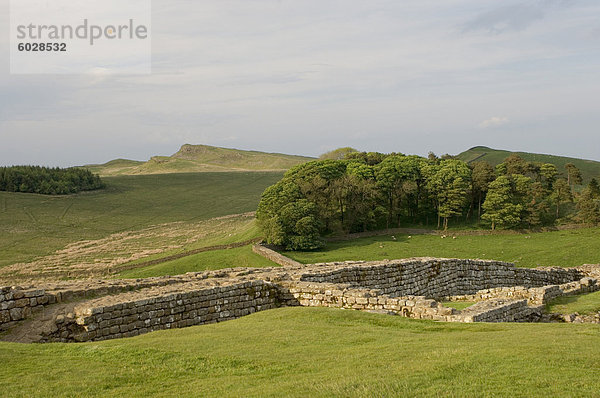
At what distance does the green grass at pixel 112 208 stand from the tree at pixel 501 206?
5178 centimetres

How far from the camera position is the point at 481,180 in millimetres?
66562

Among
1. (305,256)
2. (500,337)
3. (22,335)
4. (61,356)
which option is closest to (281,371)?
(61,356)

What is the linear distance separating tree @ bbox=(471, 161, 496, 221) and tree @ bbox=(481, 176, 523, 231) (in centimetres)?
192

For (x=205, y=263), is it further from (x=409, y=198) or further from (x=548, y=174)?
(x=548, y=174)

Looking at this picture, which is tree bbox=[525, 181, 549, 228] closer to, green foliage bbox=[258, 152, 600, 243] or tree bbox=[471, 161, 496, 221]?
green foliage bbox=[258, 152, 600, 243]

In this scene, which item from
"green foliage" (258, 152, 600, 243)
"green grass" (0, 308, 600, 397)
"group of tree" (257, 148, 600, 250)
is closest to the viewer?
"green grass" (0, 308, 600, 397)

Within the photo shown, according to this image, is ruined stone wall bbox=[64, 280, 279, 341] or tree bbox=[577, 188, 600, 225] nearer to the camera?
ruined stone wall bbox=[64, 280, 279, 341]

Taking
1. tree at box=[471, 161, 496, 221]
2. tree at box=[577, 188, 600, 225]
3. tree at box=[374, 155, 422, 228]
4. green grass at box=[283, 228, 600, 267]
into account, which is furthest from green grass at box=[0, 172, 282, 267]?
tree at box=[577, 188, 600, 225]

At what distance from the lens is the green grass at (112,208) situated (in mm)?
76062

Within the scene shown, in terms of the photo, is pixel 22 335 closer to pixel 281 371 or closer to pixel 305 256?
pixel 281 371

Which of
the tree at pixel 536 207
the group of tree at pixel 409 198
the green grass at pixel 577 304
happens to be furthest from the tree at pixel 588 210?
the green grass at pixel 577 304

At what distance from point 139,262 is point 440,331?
4979 centimetres

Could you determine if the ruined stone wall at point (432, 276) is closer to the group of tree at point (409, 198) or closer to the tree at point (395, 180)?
the group of tree at point (409, 198)

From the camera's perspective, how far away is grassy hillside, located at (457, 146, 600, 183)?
117m
